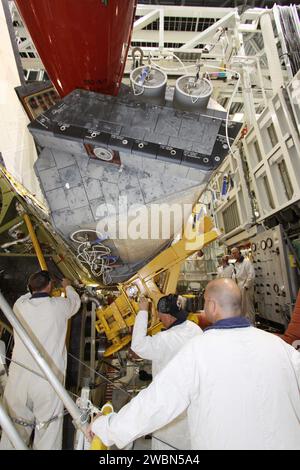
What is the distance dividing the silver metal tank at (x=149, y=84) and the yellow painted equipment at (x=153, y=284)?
4.63 feet

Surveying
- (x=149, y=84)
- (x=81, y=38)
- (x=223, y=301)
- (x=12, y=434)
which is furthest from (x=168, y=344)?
(x=81, y=38)

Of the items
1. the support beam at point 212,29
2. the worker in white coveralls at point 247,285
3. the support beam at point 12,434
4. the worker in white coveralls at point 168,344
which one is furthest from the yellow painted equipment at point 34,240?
the support beam at point 212,29

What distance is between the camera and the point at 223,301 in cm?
147

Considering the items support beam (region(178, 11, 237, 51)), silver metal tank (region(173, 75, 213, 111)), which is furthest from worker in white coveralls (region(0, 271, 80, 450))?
support beam (region(178, 11, 237, 51))

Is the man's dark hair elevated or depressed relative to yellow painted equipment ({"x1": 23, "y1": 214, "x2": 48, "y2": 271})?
depressed

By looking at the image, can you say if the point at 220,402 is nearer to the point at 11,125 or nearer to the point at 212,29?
the point at 11,125

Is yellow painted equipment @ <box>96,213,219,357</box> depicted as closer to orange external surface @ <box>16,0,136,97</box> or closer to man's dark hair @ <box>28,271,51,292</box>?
man's dark hair @ <box>28,271,51,292</box>

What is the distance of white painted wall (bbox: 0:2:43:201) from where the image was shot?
5387mm

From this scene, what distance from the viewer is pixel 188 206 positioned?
3.11 meters

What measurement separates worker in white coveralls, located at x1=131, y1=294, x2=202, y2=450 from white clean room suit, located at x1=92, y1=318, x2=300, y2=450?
0.91 metres

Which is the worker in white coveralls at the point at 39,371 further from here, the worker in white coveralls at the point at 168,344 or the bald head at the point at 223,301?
the bald head at the point at 223,301

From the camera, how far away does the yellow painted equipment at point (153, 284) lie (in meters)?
3.23

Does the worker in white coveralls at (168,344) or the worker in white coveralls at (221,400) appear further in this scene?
the worker in white coveralls at (168,344)
